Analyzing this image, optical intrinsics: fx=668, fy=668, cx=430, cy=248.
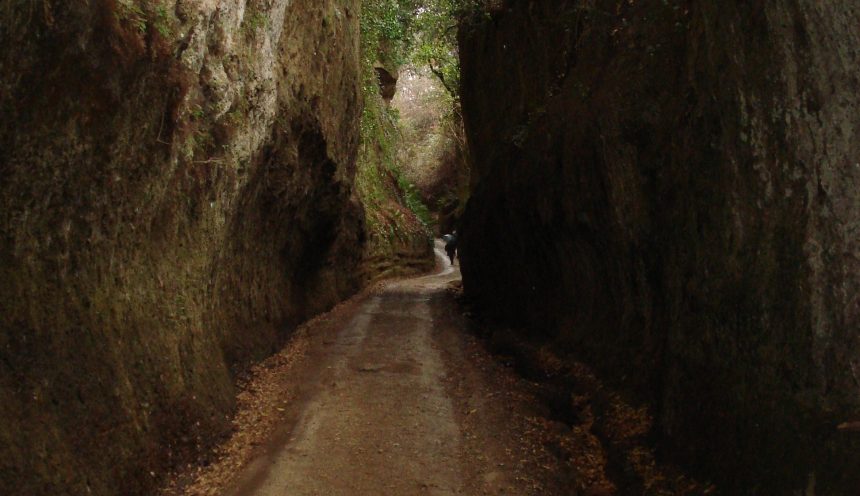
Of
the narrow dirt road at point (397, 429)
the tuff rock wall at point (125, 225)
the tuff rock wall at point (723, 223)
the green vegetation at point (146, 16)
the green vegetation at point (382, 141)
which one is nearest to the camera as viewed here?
the tuff rock wall at point (125, 225)

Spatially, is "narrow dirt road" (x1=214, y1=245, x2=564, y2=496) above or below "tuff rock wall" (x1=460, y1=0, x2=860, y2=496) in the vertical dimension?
below

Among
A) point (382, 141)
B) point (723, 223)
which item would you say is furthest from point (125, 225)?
point (382, 141)

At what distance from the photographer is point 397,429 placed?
8.62m

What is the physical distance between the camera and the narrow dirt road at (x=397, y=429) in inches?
286

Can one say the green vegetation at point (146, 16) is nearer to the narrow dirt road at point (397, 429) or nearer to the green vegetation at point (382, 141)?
the narrow dirt road at point (397, 429)

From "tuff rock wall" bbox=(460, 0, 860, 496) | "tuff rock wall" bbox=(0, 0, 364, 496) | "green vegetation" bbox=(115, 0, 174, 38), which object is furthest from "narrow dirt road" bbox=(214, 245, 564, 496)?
"green vegetation" bbox=(115, 0, 174, 38)

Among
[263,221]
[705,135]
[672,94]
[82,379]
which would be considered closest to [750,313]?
[705,135]

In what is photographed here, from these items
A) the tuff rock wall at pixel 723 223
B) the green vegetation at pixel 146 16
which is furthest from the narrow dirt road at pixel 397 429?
the green vegetation at pixel 146 16

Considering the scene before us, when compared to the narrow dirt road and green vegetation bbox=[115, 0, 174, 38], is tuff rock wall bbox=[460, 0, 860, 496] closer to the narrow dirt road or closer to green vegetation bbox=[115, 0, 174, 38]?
the narrow dirt road

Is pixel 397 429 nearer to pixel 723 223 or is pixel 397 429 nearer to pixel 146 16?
pixel 723 223

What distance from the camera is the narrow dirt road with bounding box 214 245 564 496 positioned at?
7258 millimetres

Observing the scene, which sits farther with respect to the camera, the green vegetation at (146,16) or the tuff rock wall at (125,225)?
the green vegetation at (146,16)

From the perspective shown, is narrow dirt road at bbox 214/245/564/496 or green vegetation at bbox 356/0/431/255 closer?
narrow dirt road at bbox 214/245/564/496

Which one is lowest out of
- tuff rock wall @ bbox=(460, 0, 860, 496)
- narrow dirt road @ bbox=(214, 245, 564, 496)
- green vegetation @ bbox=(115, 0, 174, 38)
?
narrow dirt road @ bbox=(214, 245, 564, 496)
